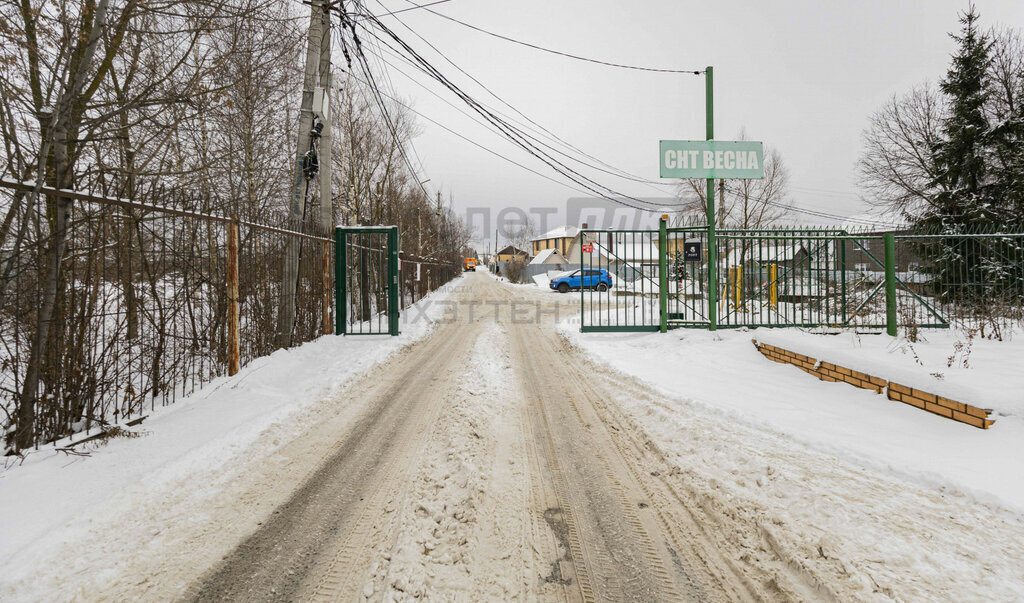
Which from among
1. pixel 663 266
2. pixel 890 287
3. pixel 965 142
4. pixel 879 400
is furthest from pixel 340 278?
pixel 965 142

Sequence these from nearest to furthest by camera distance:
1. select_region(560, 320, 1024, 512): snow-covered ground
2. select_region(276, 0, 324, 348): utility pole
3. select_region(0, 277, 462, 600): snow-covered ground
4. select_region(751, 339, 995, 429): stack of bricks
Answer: select_region(0, 277, 462, 600): snow-covered ground
select_region(560, 320, 1024, 512): snow-covered ground
select_region(751, 339, 995, 429): stack of bricks
select_region(276, 0, 324, 348): utility pole

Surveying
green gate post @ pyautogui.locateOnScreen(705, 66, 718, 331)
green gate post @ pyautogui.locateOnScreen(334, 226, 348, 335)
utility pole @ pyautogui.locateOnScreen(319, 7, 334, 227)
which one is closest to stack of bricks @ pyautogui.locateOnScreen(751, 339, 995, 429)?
green gate post @ pyautogui.locateOnScreen(705, 66, 718, 331)

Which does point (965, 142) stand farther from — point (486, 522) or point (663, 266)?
point (486, 522)

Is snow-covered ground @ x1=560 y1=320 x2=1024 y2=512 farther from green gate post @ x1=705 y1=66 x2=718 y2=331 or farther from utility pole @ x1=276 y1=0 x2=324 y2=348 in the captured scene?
utility pole @ x1=276 y1=0 x2=324 y2=348

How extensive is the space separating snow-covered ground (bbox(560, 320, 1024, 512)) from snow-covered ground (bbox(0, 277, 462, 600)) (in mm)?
4575

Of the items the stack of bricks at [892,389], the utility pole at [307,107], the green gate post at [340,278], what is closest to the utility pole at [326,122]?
the utility pole at [307,107]

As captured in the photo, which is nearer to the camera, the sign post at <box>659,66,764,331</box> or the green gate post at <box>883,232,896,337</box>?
the green gate post at <box>883,232,896,337</box>

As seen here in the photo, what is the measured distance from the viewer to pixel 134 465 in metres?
3.03

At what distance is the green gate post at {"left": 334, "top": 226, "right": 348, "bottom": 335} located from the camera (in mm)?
9484

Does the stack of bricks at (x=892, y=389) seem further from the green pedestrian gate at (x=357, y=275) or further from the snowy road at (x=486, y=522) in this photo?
the green pedestrian gate at (x=357, y=275)

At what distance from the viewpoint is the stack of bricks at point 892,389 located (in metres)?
3.61

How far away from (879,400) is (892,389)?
17 cm

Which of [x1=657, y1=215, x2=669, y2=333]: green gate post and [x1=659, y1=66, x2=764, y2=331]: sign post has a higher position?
[x1=659, y1=66, x2=764, y2=331]: sign post

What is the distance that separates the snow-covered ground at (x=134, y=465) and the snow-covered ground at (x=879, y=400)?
4.58 meters
